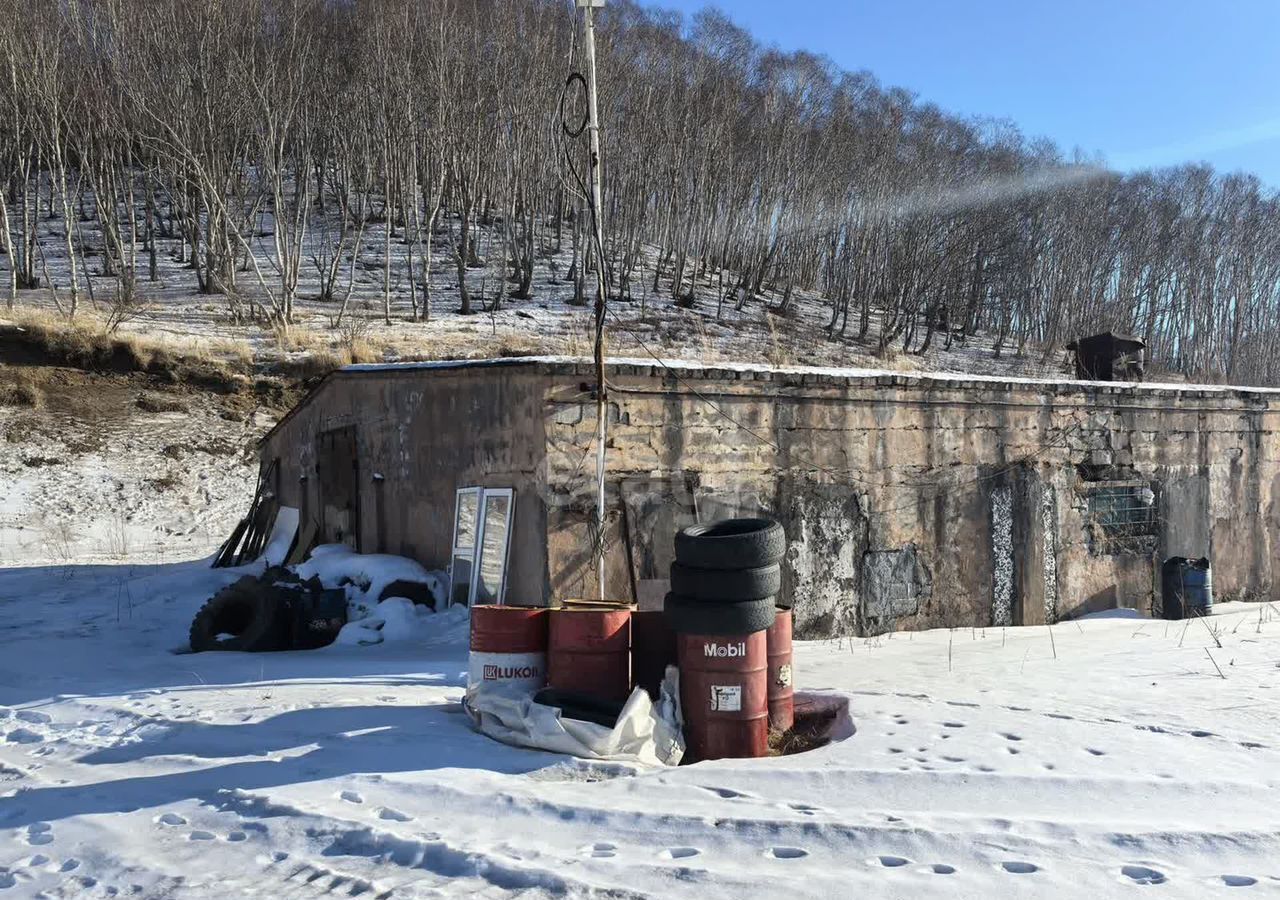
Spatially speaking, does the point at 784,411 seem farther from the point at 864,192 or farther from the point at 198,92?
the point at 864,192

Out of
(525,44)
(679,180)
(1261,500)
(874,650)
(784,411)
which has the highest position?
(525,44)

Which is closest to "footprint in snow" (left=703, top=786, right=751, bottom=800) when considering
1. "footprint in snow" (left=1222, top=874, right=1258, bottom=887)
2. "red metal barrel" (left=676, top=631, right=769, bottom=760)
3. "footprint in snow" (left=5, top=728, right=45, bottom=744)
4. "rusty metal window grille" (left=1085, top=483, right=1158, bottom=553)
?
"red metal barrel" (left=676, top=631, right=769, bottom=760)

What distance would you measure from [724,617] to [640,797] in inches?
47.7

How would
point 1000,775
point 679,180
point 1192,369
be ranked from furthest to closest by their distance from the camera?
1. point 1192,369
2. point 679,180
3. point 1000,775

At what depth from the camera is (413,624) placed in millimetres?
10188

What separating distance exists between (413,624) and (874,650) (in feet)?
15.1

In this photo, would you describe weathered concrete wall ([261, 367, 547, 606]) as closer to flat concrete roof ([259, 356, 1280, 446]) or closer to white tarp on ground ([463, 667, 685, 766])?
flat concrete roof ([259, 356, 1280, 446])

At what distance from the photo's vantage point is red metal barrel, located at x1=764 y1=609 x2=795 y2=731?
6.17 metres

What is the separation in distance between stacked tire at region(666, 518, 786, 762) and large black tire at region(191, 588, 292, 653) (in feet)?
18.7

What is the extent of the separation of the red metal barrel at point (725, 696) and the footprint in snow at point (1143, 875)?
2.22m

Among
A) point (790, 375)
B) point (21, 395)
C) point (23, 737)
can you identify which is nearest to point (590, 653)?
point (23, 737)

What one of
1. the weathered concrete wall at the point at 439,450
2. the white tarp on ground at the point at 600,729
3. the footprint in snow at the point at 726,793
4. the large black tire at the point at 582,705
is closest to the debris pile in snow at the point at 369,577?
the weathered concrete wall at the point at 439,450

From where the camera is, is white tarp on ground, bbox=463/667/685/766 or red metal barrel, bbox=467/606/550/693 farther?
red metal barrel, bbox=467/606/550/693

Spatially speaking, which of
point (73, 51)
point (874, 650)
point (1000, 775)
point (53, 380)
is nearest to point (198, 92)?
point (73, 51)
